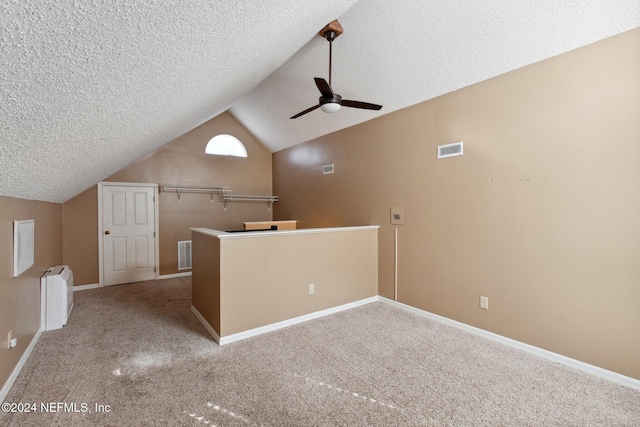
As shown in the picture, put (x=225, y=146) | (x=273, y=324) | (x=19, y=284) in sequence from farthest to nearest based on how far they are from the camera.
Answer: (x=225, y=146) < (x=273, y=324) < (x=19, y=284)

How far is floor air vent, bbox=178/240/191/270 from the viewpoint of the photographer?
18.7 ft

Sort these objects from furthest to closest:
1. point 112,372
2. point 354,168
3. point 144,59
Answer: point 354,168
point 112,372
point 144,59

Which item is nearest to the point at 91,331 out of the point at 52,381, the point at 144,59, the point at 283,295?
the point at 52,381

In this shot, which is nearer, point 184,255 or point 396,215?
point 396,215

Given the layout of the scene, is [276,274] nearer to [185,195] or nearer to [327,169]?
[327,169]

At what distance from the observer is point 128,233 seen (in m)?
5.20

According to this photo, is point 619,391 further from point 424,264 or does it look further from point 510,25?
point 510,25

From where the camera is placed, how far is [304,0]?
1894 millimetres

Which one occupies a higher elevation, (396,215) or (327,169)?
(327,169)

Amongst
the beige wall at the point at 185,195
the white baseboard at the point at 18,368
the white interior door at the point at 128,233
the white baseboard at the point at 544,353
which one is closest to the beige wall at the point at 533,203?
the white baseboard at the point at 544,353

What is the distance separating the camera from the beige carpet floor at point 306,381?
1868mm

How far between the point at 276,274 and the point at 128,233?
3.54 metres

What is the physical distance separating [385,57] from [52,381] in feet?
13.8

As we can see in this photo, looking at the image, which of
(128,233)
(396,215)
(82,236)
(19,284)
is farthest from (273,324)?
(82,236)
